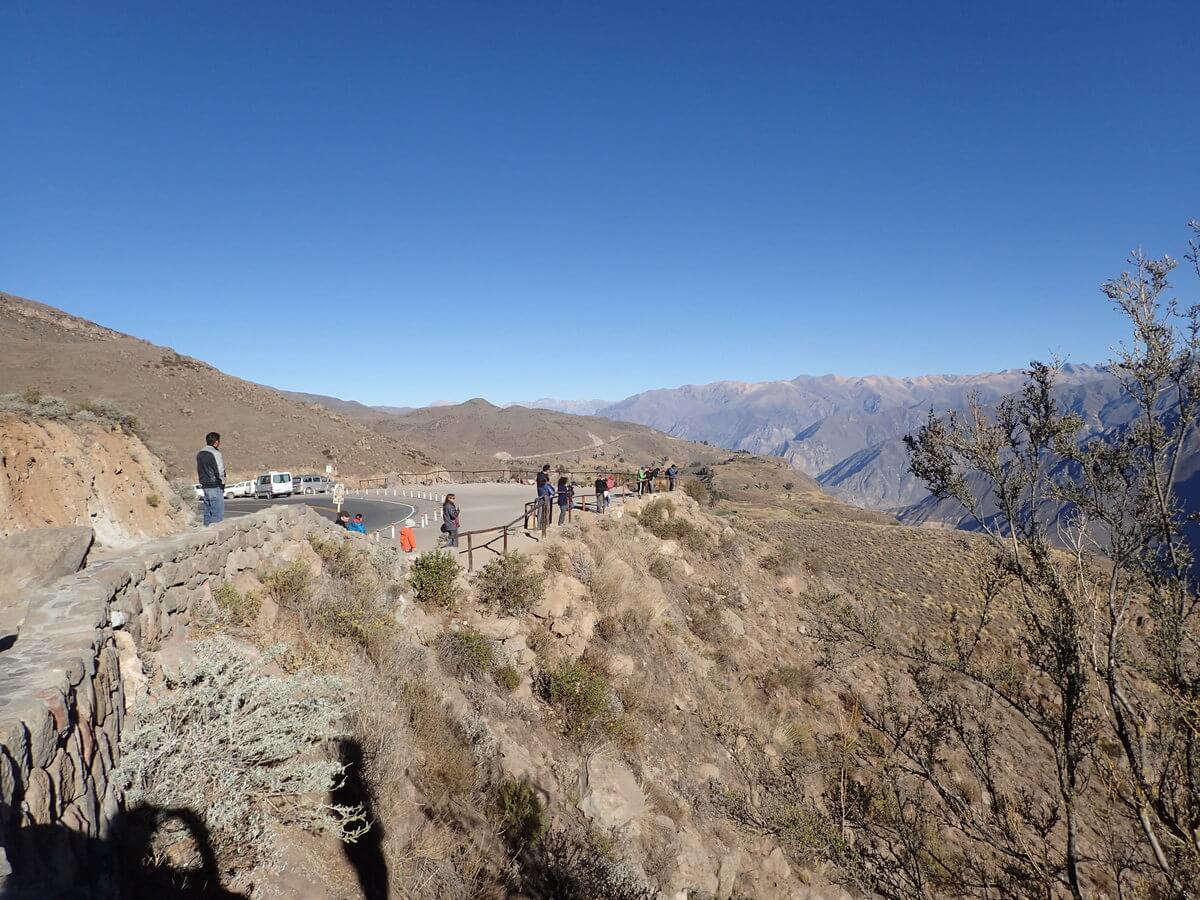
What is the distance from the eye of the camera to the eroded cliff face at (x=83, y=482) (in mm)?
8555

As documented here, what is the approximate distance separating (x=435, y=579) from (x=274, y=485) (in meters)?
21.8

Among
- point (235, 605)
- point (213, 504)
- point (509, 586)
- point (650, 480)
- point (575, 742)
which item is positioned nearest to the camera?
point (235, 605)

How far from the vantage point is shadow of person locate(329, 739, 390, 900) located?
4.44 meters

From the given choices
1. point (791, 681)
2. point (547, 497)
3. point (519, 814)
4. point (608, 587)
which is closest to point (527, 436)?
point (547, 497)

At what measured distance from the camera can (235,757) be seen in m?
4.11

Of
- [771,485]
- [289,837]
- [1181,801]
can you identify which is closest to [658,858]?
[289,837]

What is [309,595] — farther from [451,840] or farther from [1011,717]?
[1011,717]

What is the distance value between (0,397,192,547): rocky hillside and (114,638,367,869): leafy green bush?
228 inches

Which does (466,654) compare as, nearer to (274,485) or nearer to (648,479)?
(648,479)

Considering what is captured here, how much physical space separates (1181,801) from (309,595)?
10316 mm

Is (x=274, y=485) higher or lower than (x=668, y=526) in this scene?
higher

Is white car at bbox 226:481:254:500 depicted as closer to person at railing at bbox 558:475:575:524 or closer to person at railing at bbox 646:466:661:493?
person at railing at bbox 558:475:575:524

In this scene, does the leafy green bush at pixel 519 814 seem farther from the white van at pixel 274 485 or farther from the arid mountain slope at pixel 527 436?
the arid mountain slope at pixel 527 436

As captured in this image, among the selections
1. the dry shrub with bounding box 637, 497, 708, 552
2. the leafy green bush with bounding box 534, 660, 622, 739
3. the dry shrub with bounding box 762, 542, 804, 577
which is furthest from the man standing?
the dry shrub with bounding box 762, 542, 804, 577
